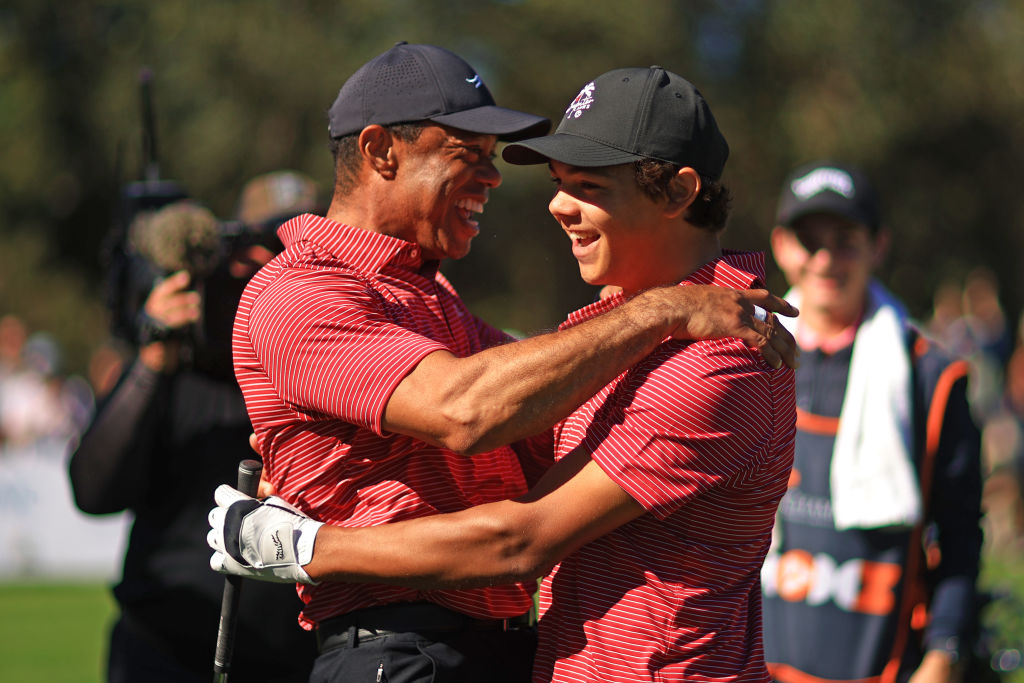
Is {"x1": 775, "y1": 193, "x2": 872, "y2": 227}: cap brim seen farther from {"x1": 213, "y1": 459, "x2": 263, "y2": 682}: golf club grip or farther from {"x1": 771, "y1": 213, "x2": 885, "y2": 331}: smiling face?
{"x1": 213, "y1": 459, "x2": 263, "y2": 682}: golf club grip

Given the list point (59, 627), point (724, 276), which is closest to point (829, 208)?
point (724, 276)

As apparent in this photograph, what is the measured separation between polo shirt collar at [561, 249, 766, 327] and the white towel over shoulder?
5.00 feet

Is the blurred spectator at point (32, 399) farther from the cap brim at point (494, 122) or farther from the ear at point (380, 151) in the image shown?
the cap brim at point (494, 122)

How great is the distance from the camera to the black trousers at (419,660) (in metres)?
2.79

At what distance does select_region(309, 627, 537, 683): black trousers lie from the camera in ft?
9.16

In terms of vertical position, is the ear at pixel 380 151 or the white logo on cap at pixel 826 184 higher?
the ear at pixel 380 151

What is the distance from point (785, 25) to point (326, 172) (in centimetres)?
976

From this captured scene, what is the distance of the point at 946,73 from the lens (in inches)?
1025

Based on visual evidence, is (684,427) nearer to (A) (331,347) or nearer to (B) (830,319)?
(A) (331,347)

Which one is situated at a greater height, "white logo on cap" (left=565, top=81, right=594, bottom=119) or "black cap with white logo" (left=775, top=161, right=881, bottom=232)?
"white logo on cap" (left=565, top=81, right=594, bottom=119)

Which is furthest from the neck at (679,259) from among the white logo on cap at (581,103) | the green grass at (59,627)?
the green grass at (59,627)

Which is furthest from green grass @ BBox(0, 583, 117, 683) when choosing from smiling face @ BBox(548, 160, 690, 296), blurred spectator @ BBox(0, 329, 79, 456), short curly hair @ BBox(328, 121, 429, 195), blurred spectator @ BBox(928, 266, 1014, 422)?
blurred spectator @ BBox(928, 266, 1014, 422)

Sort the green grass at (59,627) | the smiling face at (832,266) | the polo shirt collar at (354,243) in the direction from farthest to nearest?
the green grass at (59,627)
the smiling face at (832,266)
the polo shirt collar at (354,243)

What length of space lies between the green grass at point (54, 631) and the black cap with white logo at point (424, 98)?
6.46 m
